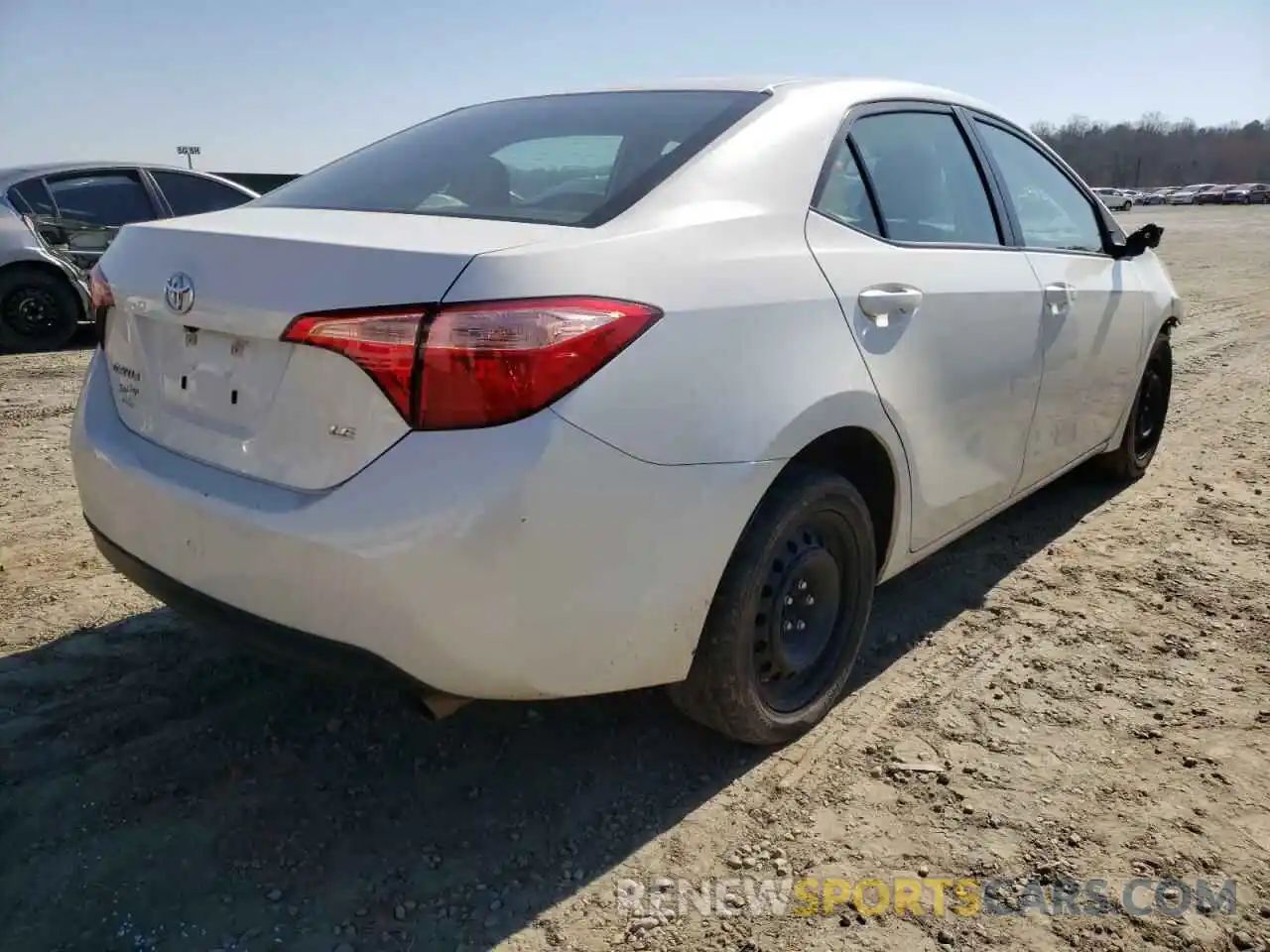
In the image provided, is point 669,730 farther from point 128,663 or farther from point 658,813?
point 128,663

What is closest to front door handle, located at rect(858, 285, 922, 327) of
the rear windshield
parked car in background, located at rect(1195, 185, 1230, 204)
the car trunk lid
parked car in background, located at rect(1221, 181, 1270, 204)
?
the rear windshield

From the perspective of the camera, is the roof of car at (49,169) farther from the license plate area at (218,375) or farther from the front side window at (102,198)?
the license plate area at (218,375)

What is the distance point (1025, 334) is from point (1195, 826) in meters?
1.55

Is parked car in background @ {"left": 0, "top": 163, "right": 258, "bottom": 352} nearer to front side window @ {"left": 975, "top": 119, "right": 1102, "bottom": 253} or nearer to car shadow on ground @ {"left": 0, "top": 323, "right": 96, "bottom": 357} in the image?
car shadow on ground @ {"left": 0, "top": 323, "right": 96, "bottom": 357}

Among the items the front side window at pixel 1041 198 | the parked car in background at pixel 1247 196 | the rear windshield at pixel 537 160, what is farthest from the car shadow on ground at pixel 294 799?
the parked car in background at pixel 1247 196

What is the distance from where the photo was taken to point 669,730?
264 centimetres

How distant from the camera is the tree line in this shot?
106 metres

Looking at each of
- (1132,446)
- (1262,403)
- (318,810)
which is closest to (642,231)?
(318,810)

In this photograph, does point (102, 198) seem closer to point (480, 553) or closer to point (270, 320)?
point (270, 320)

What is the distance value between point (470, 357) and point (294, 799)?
1220 millimetres

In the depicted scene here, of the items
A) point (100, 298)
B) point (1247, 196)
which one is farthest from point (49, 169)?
point (1247, 196)

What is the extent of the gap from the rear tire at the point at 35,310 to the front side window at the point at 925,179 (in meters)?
7.16

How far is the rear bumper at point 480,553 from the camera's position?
5.82 ft

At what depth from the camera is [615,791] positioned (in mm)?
2385
